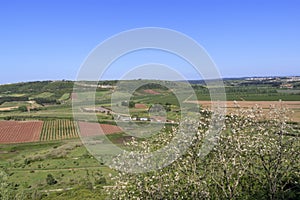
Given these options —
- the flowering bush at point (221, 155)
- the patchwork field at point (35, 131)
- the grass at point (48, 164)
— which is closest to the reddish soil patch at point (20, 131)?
the patchwork field at point (35, 131)

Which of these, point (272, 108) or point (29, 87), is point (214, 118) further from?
point (29, 87)

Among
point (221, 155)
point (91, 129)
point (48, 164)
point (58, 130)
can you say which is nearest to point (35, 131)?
point (58, 130)

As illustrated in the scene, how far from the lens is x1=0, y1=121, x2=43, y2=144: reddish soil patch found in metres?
81.5

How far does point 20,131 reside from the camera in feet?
283

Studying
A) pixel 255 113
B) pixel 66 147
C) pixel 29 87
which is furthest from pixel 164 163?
pixel 29 87

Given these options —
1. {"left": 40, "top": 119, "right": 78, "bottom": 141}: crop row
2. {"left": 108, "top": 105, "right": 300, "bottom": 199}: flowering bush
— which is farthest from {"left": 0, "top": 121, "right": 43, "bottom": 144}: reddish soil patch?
{"left": 108, "top": 105, "right": 300, "bottom": 199}: flowering bush

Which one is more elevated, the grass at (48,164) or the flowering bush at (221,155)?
the flowering bush at (221,155)

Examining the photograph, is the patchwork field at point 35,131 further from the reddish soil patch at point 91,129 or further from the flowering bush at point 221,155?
the flowering bush at point 221,155

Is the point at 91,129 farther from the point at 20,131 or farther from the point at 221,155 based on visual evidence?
the point at 20,131

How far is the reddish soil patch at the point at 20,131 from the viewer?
81481mm

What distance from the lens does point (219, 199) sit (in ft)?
49.0

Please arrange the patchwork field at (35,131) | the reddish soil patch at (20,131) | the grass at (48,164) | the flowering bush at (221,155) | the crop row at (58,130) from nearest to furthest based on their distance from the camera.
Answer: the flowering bush at (221,155) → the grass at (48,164) → the reddish soil patch at (20,131) → the patchwork field at (35,131) → the crop row at (58,130)

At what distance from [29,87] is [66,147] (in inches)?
4945

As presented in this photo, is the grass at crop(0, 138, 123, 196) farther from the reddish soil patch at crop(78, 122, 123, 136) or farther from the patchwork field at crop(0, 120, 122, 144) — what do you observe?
the reddish soil patch at crop(78, 122, 123, 136)
